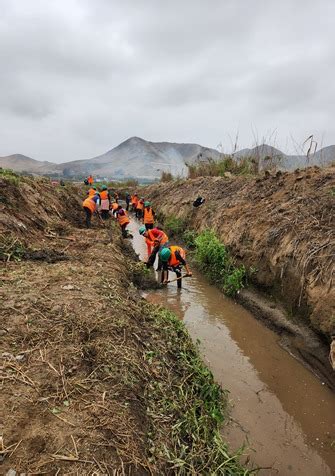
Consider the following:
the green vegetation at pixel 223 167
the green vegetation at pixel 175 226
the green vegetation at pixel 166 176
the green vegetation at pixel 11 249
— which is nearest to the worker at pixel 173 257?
the green vegetation at pixel 11 249

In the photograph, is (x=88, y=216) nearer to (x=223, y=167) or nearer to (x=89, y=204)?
(x=89, y=204)

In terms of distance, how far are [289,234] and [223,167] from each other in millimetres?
10674

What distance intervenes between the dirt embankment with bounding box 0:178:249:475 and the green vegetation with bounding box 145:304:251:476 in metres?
0.01

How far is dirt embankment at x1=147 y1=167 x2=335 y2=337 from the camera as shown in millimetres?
5762

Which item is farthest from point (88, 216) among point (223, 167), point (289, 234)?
point (223, 167)

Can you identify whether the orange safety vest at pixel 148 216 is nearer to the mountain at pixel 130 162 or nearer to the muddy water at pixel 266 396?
the muddy water at pixel 266 396

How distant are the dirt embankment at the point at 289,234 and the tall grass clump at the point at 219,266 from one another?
0.29m

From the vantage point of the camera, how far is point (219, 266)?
30.4ft

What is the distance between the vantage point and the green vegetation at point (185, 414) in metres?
2.92

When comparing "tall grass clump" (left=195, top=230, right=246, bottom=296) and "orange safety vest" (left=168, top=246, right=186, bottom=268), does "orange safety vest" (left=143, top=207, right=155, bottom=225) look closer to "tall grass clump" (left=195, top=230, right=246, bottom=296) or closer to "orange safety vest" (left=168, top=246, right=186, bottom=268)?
"tall grass clump" (left=195, top=230, right=246, bottom=296)

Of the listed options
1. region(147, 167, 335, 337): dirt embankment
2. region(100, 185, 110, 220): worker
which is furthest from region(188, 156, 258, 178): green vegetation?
region(100, 185, 110, 220): worker

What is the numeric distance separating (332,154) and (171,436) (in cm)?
1092

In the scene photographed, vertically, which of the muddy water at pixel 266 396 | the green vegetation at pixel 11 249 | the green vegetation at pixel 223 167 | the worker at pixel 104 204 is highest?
the green vegetation at pixel 223 167

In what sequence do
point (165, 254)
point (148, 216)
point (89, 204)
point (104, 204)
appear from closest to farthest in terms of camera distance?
1. point (165, 254)
2. point (89, 204)
3. point (104, 204)
4. point (148, 216)
